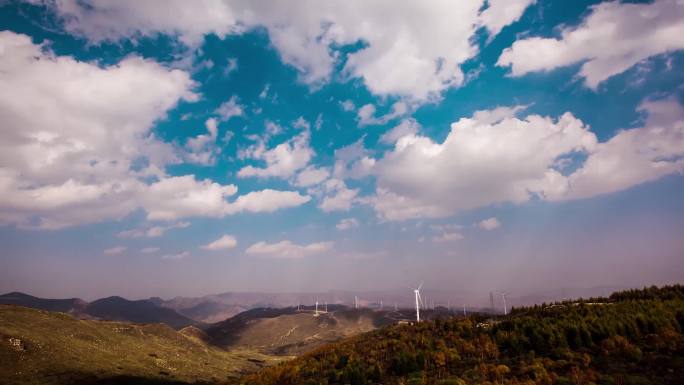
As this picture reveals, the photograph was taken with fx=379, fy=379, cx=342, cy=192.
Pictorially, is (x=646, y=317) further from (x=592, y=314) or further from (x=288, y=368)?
(x=288, y=368)

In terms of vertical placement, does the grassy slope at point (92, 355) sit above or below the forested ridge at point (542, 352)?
below

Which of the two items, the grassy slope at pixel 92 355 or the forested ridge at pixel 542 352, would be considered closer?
the forested ridge at pixel 542 352

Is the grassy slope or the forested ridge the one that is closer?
the forested ridge

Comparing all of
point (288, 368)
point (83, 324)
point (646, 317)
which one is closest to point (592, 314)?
point (646, 317)

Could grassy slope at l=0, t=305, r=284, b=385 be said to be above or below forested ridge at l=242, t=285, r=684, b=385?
below

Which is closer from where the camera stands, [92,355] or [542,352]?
[542,352]
